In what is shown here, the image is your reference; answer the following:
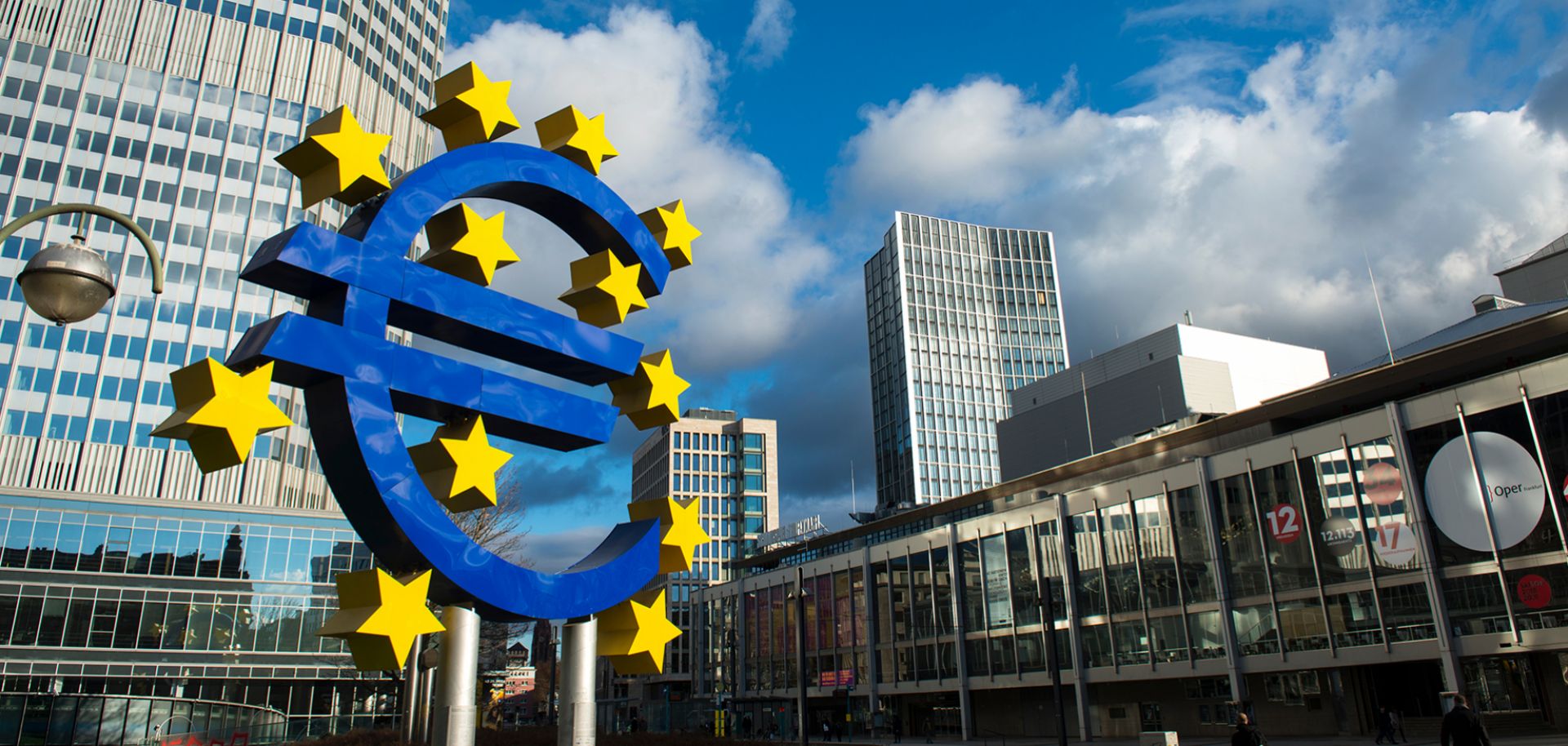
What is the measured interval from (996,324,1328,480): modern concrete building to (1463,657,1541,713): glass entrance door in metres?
34.3

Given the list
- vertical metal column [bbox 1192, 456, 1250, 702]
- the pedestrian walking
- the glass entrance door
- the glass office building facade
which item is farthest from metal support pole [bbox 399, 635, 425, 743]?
the glass entrance door

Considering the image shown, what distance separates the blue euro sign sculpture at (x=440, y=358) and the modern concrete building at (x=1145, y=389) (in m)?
62.0

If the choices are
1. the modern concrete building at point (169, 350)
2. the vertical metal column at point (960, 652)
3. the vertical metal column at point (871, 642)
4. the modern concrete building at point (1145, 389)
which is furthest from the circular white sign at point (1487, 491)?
the modern concrete building at point (169, 350)

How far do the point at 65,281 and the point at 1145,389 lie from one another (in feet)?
247

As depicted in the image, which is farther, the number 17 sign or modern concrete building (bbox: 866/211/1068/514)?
modern concrete building (bbox: 866/211/1068/514)

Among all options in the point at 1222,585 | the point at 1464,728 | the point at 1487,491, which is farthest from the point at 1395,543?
the point at 1464,728

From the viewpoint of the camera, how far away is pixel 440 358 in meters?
12.1

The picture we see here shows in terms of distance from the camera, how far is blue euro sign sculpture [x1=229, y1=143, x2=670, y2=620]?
10.9 m

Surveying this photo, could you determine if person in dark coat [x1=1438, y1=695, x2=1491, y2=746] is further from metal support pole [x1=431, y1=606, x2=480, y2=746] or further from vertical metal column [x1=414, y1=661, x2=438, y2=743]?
vertical metal column [x1=414, y1=661, x2=438, y2=743]

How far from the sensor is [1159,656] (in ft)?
145

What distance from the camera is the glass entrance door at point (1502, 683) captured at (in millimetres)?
33875

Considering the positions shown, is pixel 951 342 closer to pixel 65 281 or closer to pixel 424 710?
pixel 424 710

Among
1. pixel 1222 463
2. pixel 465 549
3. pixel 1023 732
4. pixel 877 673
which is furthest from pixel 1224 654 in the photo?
pixel 465 549

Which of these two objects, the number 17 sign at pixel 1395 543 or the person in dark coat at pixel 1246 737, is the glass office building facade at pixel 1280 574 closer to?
the number 17 sign at pixel 1395 543
